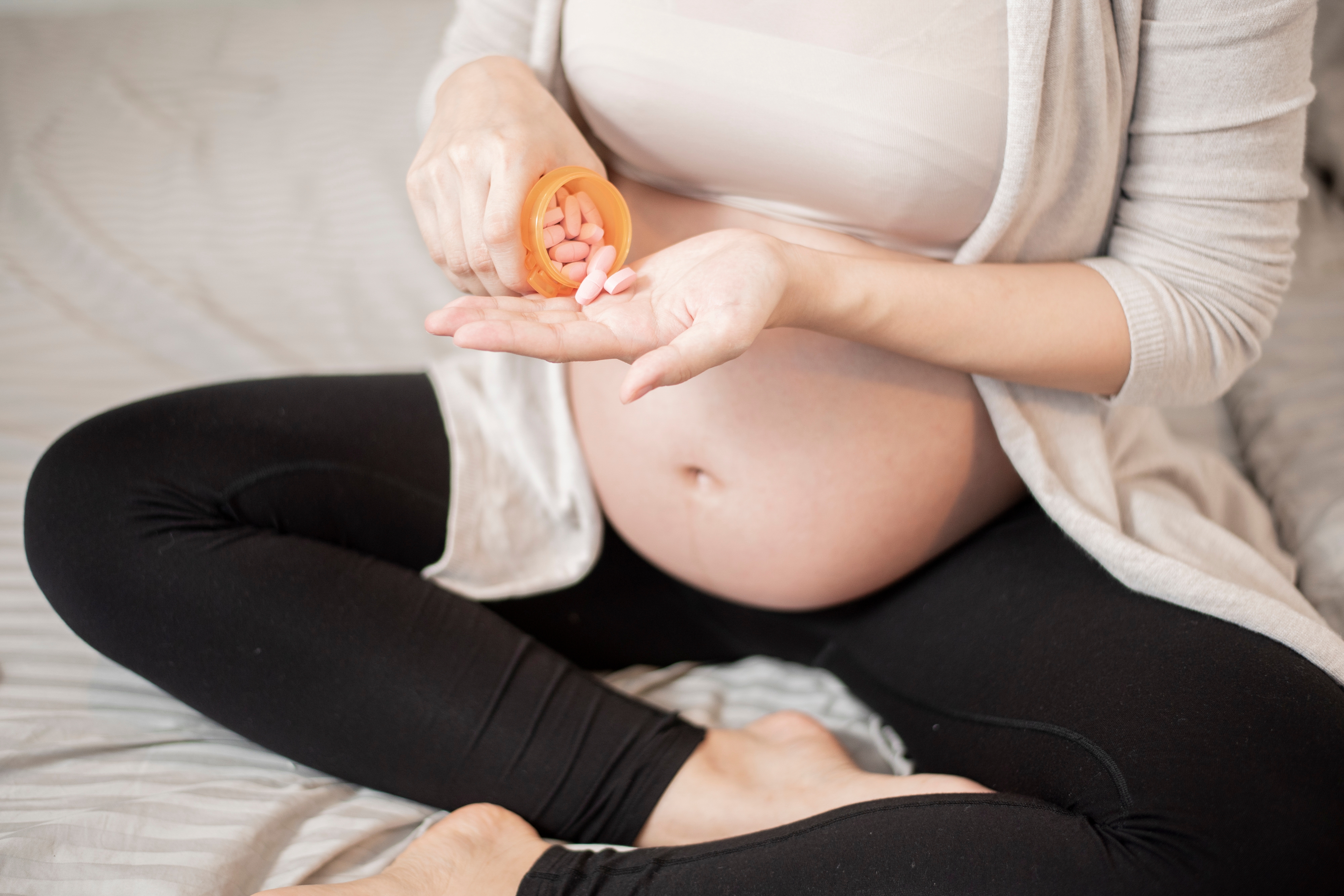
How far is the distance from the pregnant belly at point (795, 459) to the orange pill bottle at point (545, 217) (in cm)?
13

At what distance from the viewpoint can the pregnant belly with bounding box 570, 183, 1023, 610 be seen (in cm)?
70

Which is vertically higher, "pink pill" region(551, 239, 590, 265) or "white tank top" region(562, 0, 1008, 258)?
"white tank top" region(562, 0, 1008, 258)

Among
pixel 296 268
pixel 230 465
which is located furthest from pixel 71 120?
pixel 230 465

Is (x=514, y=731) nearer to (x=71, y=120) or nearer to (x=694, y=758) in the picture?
(x=694, y=758)

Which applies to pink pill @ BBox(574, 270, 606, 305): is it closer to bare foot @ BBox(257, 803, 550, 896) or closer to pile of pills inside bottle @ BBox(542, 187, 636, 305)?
pile of pills inside bottle @ BBox(542, 187, 636, 305)

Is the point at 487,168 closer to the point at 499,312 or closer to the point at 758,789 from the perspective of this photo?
the point at 499,312

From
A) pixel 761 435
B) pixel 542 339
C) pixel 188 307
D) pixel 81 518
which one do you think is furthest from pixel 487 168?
pixel 188 307

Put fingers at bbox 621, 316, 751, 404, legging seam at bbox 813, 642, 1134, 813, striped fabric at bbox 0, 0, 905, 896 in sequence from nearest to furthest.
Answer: fingers at bbox 621, 316, 751, 404 → legging seam at bbox 813, 642, 1134, 813 → striped fabric at bbox 0, 0, 905, 896

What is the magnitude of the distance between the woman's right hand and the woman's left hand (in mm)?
53

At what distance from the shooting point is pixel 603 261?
1.95ft

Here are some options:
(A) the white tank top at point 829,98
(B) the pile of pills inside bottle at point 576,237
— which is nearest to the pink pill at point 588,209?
(B) the pile of pills inside bottle at point 576,237

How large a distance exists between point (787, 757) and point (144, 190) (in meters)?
1.42

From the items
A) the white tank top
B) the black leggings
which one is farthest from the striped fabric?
the white tank top

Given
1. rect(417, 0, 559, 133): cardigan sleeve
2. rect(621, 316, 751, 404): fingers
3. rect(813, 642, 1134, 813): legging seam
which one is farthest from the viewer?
rect(417, 0, 559, 133): cardigan sleeve
